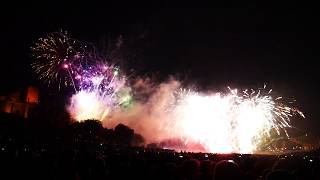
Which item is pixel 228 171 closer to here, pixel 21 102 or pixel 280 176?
pixel 280 176

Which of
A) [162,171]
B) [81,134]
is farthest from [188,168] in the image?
[81,134]

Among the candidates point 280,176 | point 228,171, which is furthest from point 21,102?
point 280,176

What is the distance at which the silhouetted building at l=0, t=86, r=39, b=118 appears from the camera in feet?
251

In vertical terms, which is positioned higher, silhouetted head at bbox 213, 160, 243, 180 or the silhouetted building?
the silhouetted building

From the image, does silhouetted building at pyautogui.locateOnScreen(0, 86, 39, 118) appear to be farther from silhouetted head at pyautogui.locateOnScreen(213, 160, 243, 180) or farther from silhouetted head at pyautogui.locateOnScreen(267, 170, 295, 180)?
silhouetted head at pyautogui.locateOnScreen(267, 170, 295, 180)

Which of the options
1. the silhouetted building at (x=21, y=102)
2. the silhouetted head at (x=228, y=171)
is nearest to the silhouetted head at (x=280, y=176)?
the silhouetted head at (x=228, y=171)

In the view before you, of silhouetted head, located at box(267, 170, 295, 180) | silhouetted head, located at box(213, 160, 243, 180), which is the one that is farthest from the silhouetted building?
silhouetted head, located at box(267, 170, 295, 180)

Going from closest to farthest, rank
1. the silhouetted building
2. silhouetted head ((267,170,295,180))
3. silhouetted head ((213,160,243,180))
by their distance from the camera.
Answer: silhouetted head ((267,170,295,180)) → silhouetted head ((213,160,243,180)) → the silhouetted building

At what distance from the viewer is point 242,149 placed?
211 feet

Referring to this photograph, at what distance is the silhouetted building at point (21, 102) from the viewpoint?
76.6 m

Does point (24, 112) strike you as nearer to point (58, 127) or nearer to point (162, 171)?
point (58, 127)

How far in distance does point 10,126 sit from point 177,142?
44319 mm

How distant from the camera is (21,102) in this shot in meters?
78.6

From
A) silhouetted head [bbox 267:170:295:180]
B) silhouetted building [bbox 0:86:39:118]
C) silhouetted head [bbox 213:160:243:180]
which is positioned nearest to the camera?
silhouetted head [bbox 267:170:295:180]
